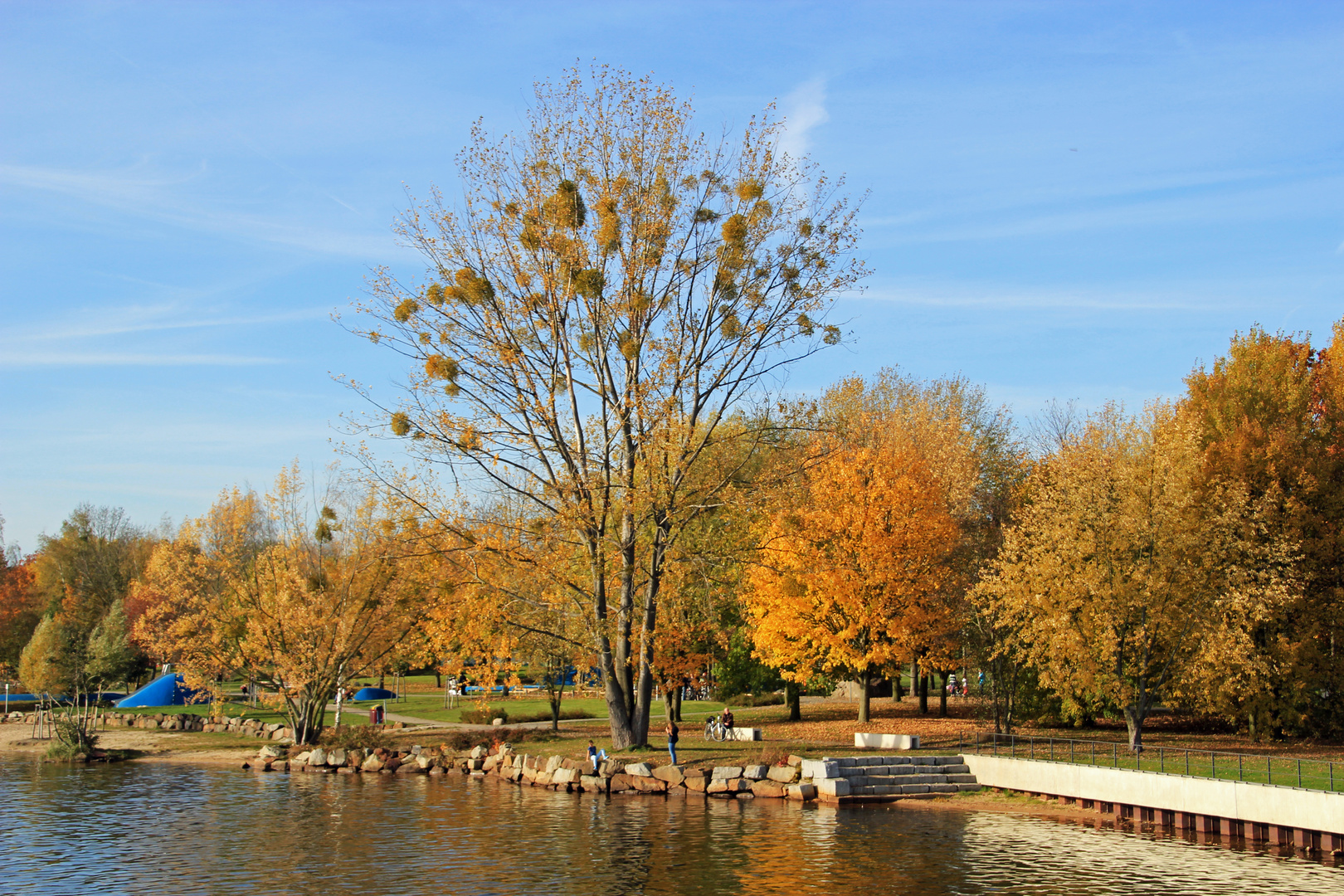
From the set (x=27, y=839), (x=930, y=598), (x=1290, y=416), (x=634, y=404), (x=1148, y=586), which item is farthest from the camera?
(x=1290, y=416)

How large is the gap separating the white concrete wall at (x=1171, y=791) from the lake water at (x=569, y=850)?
1.60 m

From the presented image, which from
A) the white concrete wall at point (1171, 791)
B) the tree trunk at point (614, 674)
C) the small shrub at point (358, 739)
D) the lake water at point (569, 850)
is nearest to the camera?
the lake water at point (569, 850)

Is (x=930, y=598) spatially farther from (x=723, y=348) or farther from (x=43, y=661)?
(x=43, y=661)

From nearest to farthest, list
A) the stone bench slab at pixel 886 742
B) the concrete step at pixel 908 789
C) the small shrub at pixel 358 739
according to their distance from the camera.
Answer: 1. the concrete step at pixel 908 789
2. the stone bench slab at pixel 886 742
3. the small shrub at pixel 358 739

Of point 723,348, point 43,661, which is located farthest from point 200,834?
point 43,661

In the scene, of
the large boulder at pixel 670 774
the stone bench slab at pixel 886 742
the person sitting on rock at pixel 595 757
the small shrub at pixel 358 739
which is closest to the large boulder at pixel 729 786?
the large boulder at pixel 670 774

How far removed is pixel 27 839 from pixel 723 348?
22.7 metres

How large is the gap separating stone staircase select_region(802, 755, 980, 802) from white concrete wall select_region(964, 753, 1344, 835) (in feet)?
2.24

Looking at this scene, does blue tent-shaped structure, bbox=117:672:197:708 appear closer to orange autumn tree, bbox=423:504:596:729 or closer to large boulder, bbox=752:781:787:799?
orange autumn tree, bbox=423:504:596:729

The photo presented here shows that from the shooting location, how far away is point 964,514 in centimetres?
4594

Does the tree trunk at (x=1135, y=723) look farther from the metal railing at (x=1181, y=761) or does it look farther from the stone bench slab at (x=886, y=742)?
the stone bench slab at (x=886, y=742)

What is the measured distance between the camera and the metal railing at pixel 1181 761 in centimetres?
2367

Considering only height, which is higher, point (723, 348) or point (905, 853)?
point (723, 348)

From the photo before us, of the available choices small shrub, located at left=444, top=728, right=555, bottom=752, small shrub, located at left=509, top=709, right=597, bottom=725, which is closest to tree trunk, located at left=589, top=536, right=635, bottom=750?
small shrub, located at left=444, top=728, right=555, bottom=752
